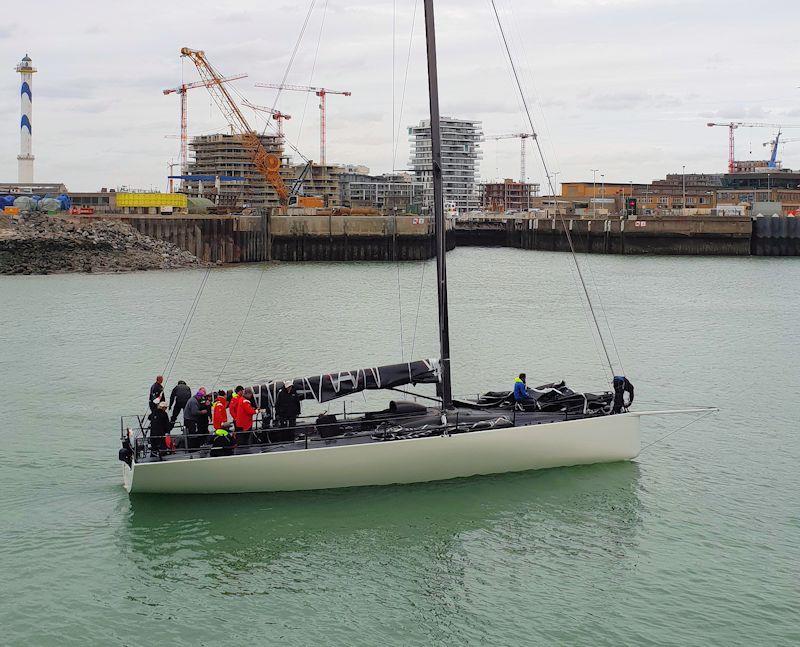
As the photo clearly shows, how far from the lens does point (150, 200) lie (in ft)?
295

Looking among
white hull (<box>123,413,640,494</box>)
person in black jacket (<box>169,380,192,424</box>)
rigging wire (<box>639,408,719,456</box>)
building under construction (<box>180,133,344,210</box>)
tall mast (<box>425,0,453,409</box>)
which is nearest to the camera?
white hull (<box>123,413,640,494</box>)

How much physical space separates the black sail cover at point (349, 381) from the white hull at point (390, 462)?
149 centimetres

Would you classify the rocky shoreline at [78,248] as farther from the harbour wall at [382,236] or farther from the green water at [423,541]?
the green water at [423,541]

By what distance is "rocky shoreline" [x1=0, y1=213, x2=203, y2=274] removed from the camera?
6341 cm

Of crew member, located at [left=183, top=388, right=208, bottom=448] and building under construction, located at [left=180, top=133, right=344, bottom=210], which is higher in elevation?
Answer: building under construction, located at [left=180, top=133, right=344, bottom=210]

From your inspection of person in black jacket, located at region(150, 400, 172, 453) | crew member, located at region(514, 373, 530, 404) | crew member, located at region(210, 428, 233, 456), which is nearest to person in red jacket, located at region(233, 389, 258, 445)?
crew member, located at region(210, 428, 233, 456)

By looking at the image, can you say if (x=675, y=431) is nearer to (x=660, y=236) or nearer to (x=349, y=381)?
(x=349, y=381)

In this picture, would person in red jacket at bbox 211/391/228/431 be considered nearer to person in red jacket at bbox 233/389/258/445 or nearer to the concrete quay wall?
person in red jacket at bbox 233/389/258/445

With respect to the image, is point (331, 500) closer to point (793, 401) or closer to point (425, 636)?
point (425, 636)

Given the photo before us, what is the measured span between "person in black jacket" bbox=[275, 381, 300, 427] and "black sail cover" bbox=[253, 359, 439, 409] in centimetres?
24

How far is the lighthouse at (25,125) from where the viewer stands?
120 meters

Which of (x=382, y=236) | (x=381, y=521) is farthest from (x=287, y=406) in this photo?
(x=382, y=236)

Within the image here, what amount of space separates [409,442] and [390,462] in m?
0.49

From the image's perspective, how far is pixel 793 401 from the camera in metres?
24.7
